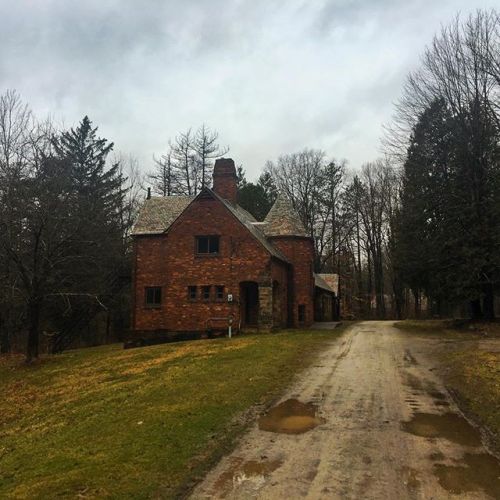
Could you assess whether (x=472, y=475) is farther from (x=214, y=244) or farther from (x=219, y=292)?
(x=214, y=244)

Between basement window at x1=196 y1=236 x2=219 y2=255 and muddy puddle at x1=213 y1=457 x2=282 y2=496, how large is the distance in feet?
67.6

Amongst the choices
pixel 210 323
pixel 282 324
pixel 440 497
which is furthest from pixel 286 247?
pixel 440 497

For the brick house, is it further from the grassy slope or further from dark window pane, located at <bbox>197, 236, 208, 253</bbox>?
the grassy slope

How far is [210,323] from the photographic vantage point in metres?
26.4

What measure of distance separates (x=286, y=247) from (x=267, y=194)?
76.7ft

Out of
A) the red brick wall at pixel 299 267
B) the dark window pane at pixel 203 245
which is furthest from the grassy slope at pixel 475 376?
the dark window pane at pixel 203 245

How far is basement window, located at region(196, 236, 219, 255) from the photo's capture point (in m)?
27.3

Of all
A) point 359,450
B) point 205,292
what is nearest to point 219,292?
point 205,292

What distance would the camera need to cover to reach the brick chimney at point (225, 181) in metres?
32.2

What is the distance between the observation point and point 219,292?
26.8 meters

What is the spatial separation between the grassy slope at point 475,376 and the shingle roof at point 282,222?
12.0 metres

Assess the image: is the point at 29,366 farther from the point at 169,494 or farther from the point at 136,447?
the point at 169,494

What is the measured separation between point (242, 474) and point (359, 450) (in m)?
1.90

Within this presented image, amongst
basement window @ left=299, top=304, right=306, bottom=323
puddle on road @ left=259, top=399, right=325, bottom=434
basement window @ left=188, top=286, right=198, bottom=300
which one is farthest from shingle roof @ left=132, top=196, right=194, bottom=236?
puddle on road @ left=259, top=399, right=325, bottom=434
